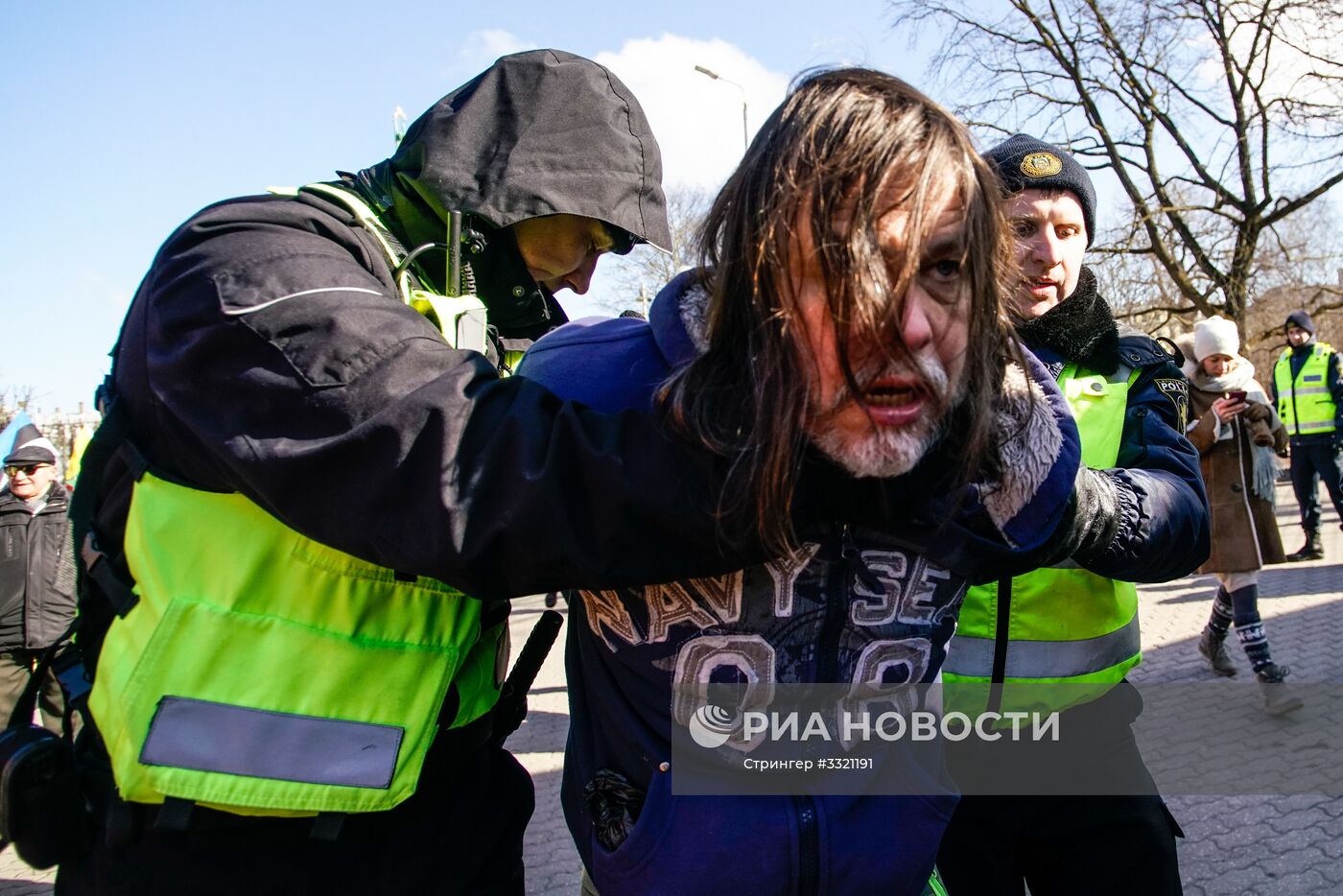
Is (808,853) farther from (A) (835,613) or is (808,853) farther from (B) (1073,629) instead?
(B) (1073,629)

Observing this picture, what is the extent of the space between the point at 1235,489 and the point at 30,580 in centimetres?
642

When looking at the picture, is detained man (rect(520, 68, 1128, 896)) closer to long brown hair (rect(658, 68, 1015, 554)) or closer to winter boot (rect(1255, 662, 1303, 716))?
long brown hair (rect(658, 68, 1015, 554))

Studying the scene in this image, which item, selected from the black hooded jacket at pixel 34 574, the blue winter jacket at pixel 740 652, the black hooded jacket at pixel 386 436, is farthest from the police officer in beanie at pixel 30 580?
the blue winter jacket at pixel 740 652

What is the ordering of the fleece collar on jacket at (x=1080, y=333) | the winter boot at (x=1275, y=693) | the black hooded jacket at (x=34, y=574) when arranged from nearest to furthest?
the fleece collar on jacket at (x=1080, y=333) → the winter boot at (x=1275, y=693) → the black hooded jacket at (x=34, y=574)

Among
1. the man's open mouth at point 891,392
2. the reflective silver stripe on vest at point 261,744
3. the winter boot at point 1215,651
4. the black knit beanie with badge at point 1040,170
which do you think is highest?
the black knit beanie with badge at point 1040,170

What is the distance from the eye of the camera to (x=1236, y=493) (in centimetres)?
537

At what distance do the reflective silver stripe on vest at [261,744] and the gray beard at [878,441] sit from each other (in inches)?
28.2

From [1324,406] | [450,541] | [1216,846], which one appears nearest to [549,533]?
[450,541]

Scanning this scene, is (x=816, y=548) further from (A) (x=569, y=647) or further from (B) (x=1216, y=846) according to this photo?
(B) (x=1216, y=846)

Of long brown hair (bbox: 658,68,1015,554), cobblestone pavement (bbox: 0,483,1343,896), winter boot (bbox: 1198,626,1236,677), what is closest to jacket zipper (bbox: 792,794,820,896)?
long brown hair (bbox: 658,68,1015,554)

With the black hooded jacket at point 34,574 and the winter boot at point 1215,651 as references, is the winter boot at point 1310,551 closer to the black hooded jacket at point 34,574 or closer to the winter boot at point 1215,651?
the winter boot at point 1215,651

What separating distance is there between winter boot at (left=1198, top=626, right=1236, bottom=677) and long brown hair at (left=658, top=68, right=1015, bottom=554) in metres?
5.45

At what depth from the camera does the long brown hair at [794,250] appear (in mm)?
1092

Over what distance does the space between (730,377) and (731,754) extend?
505 mm
